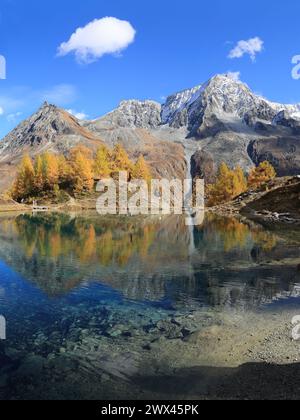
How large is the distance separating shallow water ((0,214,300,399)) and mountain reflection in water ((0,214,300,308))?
0.08 meters

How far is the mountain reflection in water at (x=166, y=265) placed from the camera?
26.6m

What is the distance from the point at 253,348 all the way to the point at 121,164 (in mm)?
153127

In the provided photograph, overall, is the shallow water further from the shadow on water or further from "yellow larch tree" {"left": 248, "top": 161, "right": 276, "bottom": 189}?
"yellow larch tree" {"left": 248, "top": 161, "right": 276, "bottom": 189}

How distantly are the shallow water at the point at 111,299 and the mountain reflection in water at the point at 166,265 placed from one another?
0.08m

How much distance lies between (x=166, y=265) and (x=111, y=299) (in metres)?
12.1

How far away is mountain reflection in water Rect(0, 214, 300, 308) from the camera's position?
2661 cm

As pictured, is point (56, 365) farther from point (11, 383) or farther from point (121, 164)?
point (121, 164)

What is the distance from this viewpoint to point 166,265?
3666 centimetres

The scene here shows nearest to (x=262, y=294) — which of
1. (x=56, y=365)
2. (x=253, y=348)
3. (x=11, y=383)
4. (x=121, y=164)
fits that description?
(x=253, y=348)

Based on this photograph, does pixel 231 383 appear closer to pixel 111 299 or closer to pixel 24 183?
pixel 111 299

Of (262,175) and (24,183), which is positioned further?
(24,183)

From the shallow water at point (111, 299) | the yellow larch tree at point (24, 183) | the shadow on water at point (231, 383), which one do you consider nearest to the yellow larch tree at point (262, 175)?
the yellow larch tree at point (24, 183)

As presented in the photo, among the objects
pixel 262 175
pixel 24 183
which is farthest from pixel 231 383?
pixel 24 183
